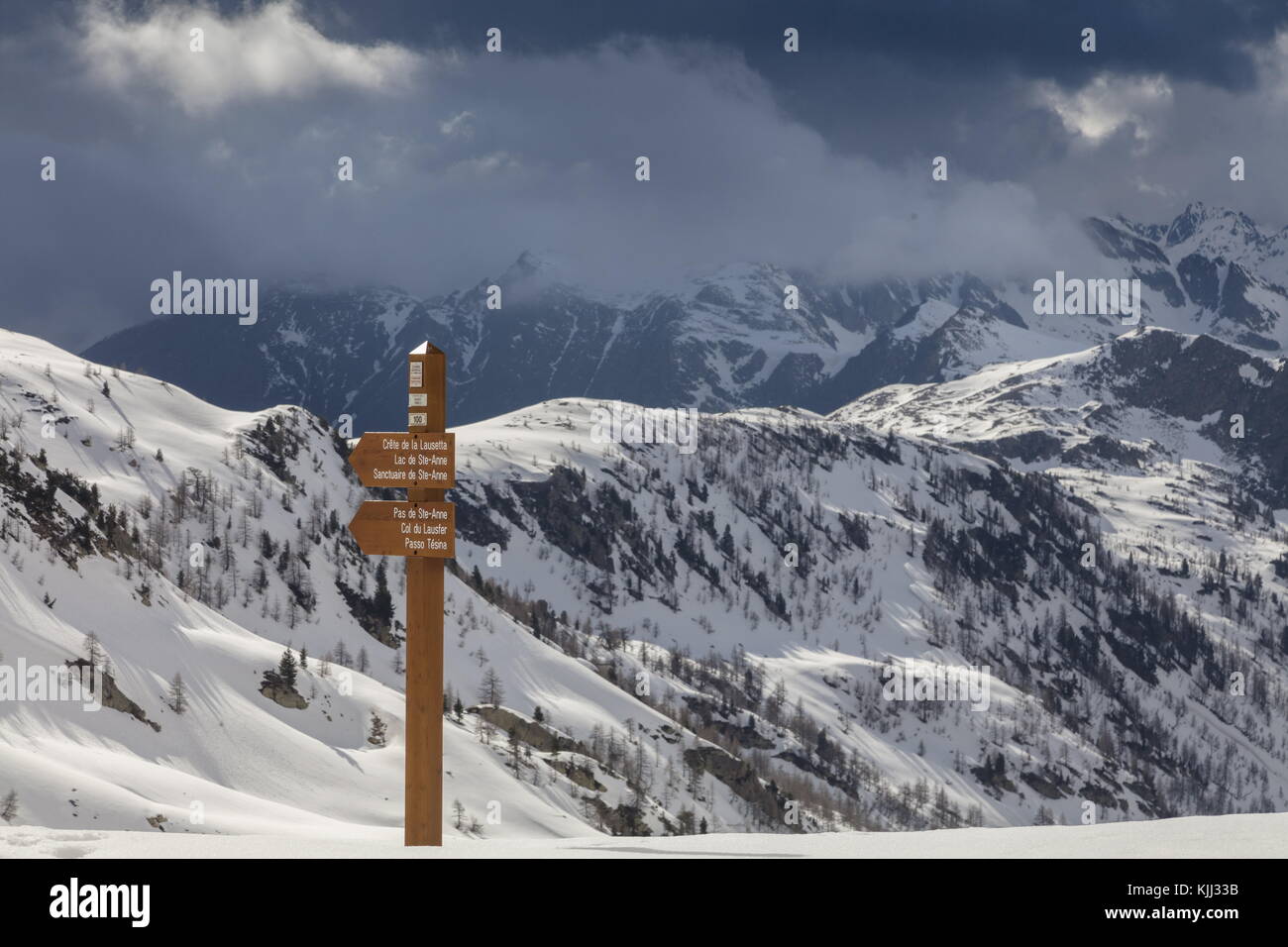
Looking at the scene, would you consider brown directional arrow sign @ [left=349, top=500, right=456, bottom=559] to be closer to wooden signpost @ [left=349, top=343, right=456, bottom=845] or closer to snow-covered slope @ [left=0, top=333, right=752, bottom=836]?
wooden signpost @ [left=349, top=343, right=456, bottom=845]

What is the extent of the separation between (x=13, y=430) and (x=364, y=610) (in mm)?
45640

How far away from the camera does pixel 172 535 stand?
13738 centimetres

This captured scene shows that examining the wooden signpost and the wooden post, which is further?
the wooden post

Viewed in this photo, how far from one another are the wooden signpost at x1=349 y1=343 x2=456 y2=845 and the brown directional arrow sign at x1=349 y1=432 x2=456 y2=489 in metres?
0.02

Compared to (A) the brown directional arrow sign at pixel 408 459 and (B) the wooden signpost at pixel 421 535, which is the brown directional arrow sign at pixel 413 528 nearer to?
(B) the wooden signpost at pixel 421 535

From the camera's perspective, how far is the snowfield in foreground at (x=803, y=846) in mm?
18422

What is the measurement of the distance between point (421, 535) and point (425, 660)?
2.33m

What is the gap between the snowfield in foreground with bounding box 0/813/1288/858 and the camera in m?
18.4

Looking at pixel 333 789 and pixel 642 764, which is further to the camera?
pixel 642 764

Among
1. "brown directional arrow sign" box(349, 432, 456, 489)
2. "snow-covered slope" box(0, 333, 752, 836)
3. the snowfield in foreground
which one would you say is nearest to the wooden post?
"brown directional arrow sign" box(349, 432, 456, 489)

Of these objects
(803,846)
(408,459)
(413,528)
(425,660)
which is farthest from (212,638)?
(803,846)

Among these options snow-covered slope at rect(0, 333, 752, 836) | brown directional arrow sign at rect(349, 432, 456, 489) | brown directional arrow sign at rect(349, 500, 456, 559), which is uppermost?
brown directional arrow sign at rect(349, 432, 456, 489)
